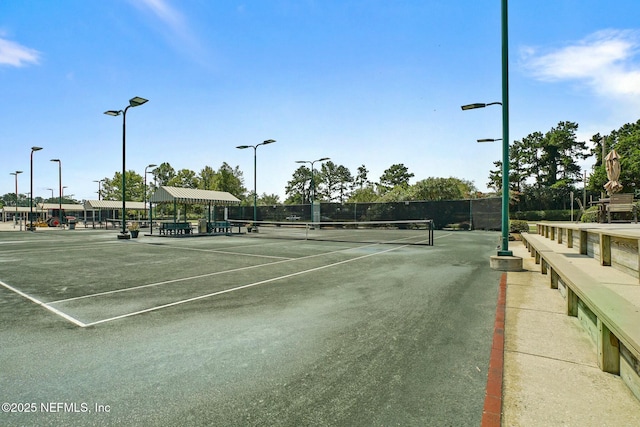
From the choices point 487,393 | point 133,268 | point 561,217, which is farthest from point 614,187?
point 561,217

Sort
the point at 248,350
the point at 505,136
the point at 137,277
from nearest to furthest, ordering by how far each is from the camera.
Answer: the point at 248,350 → the point at 137,277 → the point at 505,136

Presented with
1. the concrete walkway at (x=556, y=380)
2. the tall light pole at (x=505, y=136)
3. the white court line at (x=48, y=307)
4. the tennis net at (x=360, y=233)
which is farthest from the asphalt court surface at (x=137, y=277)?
the tennis net at (x=360, y=233)

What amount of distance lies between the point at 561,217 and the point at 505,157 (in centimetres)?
4787

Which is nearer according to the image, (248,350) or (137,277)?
(248,350)

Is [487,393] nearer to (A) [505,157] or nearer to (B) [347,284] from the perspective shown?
(B) [347,284]

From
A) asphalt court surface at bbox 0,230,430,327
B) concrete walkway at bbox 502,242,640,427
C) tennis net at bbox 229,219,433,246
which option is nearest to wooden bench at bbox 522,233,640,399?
concrete walkway at bbox 502,242,640,427

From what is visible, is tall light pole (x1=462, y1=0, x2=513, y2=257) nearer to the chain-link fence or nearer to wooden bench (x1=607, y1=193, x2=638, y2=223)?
wooden bench (x1=607, y1=193, x2=638, y2=223)

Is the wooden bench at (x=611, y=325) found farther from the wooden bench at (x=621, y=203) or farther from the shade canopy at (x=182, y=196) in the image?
the shade canopy at (x=182, y=196)

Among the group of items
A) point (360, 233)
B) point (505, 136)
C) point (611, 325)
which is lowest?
point (360, 233)

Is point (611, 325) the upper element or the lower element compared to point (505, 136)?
lower

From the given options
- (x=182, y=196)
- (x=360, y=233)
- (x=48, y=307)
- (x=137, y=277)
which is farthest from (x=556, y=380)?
(x=182, y=196)

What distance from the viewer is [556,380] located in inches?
127

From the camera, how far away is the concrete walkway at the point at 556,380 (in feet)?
8.68

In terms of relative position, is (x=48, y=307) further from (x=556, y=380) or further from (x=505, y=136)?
(x=505, y=136)
